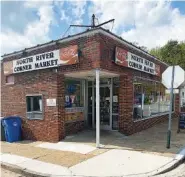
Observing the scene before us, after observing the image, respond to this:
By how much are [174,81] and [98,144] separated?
3625 millimetres

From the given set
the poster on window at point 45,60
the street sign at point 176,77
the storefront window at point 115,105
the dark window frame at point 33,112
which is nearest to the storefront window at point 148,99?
the storefront window at point 115,105

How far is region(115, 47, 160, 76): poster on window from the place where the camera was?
32.2 ft

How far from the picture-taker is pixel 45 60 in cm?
1016

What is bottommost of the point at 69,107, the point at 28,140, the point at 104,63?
the point at 28,140

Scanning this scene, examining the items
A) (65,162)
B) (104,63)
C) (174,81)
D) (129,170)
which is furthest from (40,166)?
(174,81)

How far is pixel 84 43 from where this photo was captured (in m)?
9.09

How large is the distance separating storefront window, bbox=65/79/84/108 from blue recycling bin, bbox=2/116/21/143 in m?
2.55

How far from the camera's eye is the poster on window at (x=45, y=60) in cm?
930

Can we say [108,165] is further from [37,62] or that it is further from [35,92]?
[37,62]

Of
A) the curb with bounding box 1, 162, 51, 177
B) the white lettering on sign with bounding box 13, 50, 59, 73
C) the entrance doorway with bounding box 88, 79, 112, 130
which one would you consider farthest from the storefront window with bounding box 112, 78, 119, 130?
the curb with bounding box 1, 162, 51, 177

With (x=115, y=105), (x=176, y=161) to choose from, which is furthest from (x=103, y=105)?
(x=176, y=161)

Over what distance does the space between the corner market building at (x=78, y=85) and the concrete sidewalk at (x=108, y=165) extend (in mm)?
1812

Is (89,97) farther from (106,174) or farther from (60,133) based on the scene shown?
(106,174)

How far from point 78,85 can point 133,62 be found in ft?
9.73
